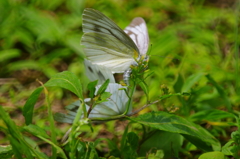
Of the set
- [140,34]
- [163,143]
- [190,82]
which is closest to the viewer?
[163,143]

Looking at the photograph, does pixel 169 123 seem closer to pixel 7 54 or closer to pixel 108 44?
pixel 108 44

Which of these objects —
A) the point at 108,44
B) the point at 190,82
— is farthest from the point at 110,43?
the point at 190,82

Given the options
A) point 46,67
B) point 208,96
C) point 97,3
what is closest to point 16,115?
point 46,67

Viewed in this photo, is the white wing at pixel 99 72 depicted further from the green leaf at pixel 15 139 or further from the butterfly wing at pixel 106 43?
the green leaf at pixel 15 139

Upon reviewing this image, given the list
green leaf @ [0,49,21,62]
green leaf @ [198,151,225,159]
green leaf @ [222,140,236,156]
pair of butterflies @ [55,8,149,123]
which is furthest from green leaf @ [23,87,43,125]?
green leaf @ [0,49,21,62]

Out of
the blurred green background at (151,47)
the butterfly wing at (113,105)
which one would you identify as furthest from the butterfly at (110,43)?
the butterfly wing at (113,105)

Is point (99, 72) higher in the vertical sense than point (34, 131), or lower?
higher

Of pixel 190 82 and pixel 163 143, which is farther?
pixel 190 82

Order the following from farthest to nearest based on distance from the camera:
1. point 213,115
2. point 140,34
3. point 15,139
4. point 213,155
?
point 140,34
point 213,115
point 213,155
point 15,139
